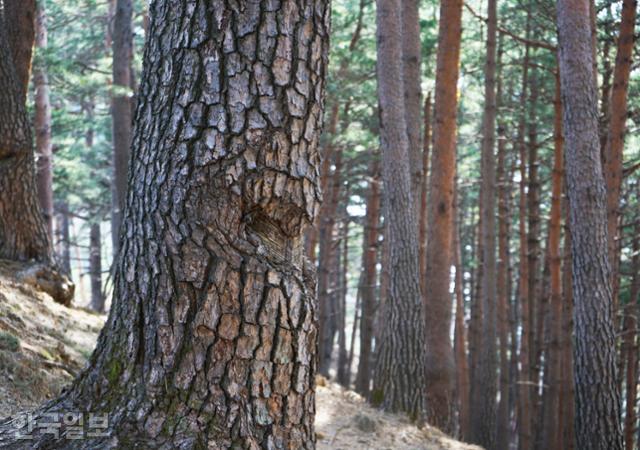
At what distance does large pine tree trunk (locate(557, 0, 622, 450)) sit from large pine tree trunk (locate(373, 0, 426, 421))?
2116mm

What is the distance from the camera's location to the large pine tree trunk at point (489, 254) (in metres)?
14.2

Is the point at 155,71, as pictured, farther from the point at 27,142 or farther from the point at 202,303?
the point at 27,142

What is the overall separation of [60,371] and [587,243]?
22.2ft

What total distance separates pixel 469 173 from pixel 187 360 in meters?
26.4

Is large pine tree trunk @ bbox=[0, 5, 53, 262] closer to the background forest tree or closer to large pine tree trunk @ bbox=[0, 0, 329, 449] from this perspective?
the background forest tree

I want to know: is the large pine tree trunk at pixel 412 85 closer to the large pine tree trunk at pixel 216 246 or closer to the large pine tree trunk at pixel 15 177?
the large pine tree trunk at pixel 15 177

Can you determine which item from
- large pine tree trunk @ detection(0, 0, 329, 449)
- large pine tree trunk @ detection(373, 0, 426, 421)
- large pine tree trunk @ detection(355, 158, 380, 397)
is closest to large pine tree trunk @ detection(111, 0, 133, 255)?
large pine tree trunk @ detection(373, 0, 426, 421)

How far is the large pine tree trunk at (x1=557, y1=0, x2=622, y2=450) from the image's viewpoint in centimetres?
959

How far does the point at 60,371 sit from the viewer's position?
603 centimetres

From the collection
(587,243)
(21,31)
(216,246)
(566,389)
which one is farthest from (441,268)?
(216,246)

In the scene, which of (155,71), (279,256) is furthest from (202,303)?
(155,71)

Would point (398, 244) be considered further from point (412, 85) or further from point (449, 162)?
point (412, 85)

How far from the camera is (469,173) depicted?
28.5 metres

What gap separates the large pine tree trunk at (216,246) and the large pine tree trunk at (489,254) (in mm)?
11610
